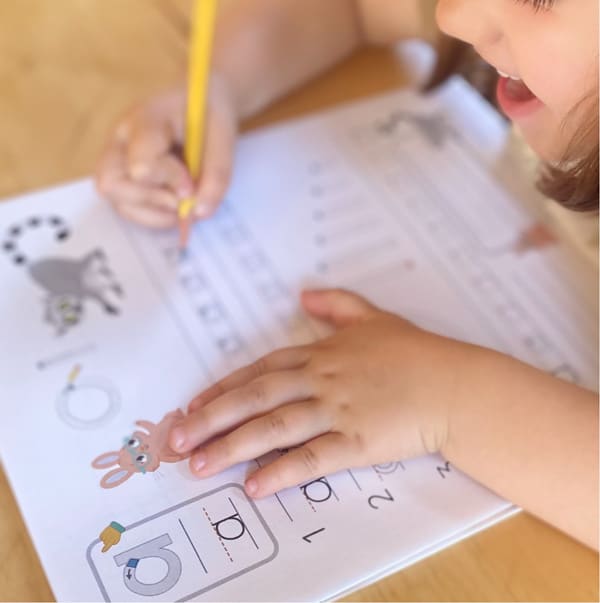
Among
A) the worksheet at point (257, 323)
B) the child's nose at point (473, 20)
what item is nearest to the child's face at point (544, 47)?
the child's nose at point (473, 20)

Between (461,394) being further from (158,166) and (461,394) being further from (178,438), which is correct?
(158,166)

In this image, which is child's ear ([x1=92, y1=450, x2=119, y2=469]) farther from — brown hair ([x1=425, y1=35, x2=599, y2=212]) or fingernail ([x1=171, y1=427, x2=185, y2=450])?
brown hair ([x1=425, y1=35, x2=599, y2=212])

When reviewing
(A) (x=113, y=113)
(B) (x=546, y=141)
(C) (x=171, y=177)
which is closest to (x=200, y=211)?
(C) (x=171, y=177)

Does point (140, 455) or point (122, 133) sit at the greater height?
point (122, 133)

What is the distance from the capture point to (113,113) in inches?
25.4

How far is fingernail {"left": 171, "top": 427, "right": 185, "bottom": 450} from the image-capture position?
1.43 ft

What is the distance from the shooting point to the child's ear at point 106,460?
431 mm

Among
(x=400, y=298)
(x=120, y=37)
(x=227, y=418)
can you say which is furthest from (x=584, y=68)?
(x=120, y=37)

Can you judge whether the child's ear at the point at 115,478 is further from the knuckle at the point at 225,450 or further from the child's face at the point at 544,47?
the child's face at the point at 544,47

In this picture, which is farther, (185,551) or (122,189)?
(122,189)

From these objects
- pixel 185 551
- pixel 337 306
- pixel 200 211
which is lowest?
pixel 185 551

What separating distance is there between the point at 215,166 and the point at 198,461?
247 mm

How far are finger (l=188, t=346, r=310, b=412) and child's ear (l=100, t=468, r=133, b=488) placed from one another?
5 centimetres

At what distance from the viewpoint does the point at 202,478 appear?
428 mm
